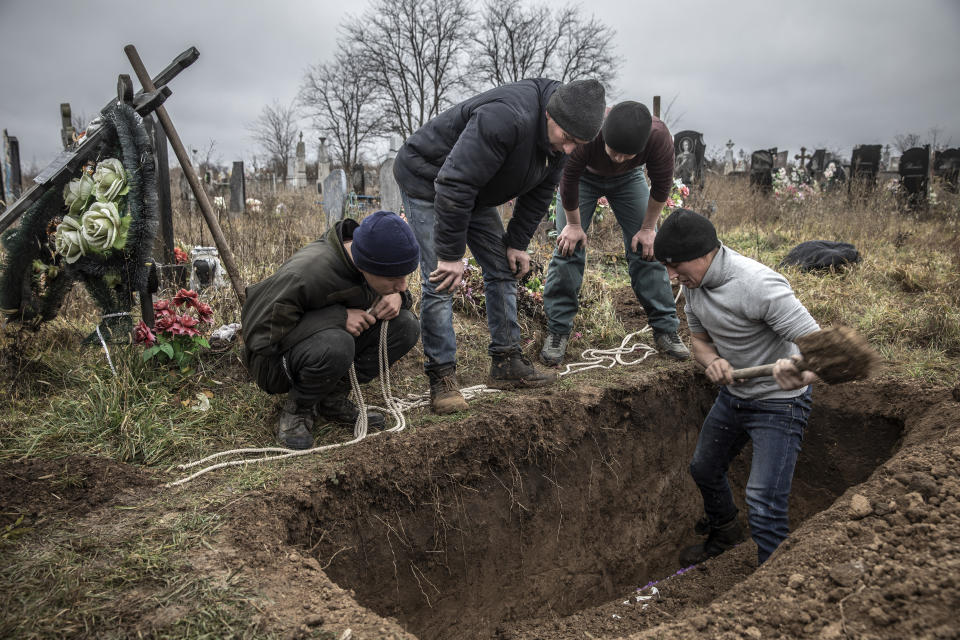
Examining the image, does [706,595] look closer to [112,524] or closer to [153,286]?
[112,524]

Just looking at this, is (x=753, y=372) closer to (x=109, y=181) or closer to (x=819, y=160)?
(x=109, y=181)

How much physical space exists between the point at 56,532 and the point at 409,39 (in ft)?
89.1

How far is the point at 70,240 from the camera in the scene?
302 centimetres

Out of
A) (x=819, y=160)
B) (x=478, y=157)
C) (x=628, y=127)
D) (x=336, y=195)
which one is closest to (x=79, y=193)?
(x=478, y=157)

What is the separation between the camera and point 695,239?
2.36 m

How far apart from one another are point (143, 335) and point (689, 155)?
11774 millimetres

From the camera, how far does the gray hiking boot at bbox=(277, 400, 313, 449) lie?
2.88m

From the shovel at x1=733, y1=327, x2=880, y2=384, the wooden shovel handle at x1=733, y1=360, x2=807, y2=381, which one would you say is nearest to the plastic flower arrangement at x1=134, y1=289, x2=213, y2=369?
the wooden shovel handle at x1=733, y1=360, x2=807, y2=381

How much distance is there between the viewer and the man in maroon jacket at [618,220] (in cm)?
364

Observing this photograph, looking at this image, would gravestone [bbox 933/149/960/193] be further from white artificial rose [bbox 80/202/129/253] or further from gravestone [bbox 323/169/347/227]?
white artificial rose [bbox 80/202/129/253]

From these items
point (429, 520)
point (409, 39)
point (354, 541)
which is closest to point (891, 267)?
point (429, 520)

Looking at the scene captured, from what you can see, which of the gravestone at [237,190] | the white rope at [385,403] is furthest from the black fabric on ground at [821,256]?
the gravestone at [237,190]

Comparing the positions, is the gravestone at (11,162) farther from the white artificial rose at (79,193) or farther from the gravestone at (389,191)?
the white artificial rose at (79,193)

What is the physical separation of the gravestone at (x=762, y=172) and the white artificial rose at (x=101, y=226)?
1152 cm
